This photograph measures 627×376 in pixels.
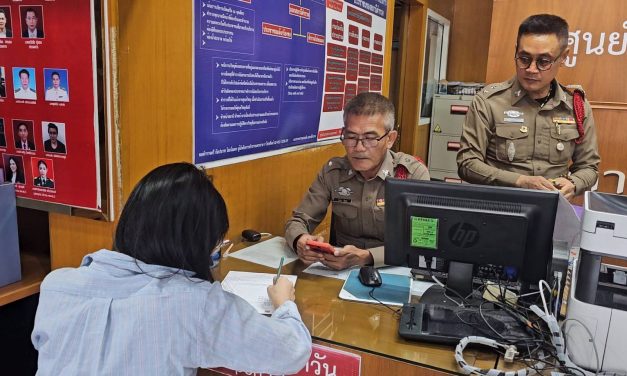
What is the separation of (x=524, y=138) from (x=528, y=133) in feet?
0.09

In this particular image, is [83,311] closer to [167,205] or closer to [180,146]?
[167,205]

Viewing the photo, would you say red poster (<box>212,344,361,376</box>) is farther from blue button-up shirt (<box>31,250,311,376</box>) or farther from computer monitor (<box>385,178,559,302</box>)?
computer monitor (<box>385,178,559,302</box>)

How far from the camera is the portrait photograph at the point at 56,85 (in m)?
1.51

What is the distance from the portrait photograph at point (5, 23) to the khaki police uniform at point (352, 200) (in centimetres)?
109

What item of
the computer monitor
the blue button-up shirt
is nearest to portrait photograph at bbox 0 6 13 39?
the blue button-up shirt

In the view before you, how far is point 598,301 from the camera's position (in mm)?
1133

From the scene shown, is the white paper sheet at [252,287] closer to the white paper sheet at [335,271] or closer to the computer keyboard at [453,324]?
the white paper sheet at [335,271]

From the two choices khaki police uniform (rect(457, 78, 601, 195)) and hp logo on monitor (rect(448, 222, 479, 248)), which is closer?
hp logo on monitor (rect(448, 222, 479, 248))

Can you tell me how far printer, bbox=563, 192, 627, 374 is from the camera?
3.60 feet

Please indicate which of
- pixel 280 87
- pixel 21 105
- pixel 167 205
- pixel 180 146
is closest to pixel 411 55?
pixel 280 87

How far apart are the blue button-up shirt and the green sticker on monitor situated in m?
0.51

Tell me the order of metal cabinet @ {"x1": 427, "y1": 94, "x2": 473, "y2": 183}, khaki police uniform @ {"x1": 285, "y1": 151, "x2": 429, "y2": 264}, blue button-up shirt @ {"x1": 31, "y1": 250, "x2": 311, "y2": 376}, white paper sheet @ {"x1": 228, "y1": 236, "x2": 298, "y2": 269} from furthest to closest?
metal cabinet @ {"x1": 427, "y1": 94, "x2": 473, "y2": 183}, khaki police uniform @ {"x1": 285, "y1": 151, "x2": 429, "y2": 264}, white paper sheet @ {"x1": 228, "y1": 236, "x2": 298, "y2": 269}, blue button-up shirt @ {"x1": 31, "y1": 250, "x2": 311, "y2": 376}

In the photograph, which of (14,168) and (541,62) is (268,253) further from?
(541,62)

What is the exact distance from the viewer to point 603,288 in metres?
1.17
